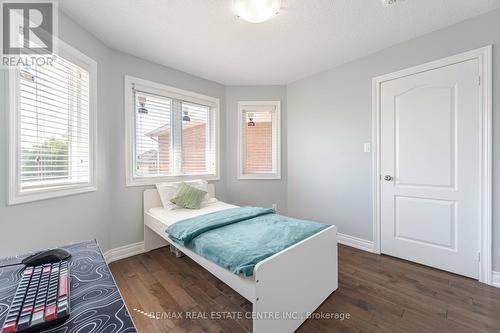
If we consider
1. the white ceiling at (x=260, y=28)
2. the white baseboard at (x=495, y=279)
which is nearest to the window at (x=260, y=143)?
the white ceiling at (x=260, y=28)

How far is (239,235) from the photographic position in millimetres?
1715

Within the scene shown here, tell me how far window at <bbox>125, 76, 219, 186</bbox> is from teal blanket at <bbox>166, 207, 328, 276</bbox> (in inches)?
47.7

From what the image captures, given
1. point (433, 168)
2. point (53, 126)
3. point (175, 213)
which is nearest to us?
point (53, 126)

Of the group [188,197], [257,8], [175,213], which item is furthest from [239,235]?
[257,8]

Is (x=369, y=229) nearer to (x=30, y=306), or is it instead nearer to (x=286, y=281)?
(x=286, y=281)

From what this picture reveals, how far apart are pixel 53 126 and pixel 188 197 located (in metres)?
1.48

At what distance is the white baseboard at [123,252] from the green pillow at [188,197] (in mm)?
718

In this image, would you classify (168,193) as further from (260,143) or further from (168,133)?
(260,143)

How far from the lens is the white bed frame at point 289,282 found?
1.26 metres

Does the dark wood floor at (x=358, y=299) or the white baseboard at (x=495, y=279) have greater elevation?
the white baseboard at (x=495, y=279)

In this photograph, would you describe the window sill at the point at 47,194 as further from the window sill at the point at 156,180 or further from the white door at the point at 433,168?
the white door at the point at 433,168

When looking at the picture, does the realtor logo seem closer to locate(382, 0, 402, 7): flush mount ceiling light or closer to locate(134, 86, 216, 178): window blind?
locate(134, 86, 216, 178): window blind

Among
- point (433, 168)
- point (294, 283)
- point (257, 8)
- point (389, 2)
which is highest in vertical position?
point (389, 2)

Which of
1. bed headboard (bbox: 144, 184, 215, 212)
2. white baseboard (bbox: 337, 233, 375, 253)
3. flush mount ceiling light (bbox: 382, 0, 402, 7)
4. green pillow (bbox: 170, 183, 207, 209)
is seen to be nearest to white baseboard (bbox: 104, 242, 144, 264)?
bed headboard (bbox: 144, 184, 215, 212)
